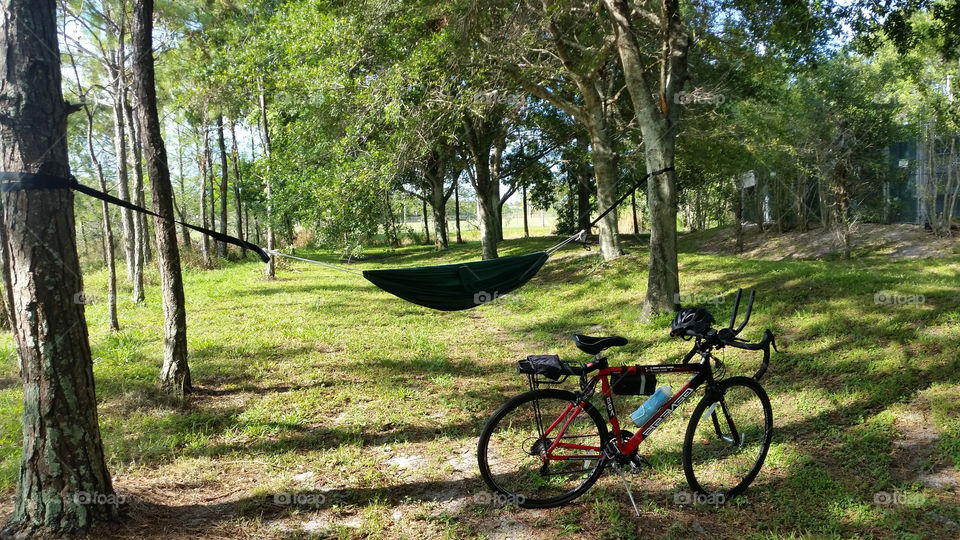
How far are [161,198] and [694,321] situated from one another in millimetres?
4215

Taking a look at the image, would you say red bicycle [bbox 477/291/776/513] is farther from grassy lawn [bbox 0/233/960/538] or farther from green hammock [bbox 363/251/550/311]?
green hammock [bbox 363/251/550/311]

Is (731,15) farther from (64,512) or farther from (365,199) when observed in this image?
(64,512)

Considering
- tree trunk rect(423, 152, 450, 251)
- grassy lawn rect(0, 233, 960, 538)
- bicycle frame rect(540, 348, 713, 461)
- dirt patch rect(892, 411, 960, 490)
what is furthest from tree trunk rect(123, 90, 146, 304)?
tree trunk rect(423, 152, 450, 251)

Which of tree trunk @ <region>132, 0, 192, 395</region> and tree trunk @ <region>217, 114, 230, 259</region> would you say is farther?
tree trunk @ <region>217, 114, 230, 259</region>

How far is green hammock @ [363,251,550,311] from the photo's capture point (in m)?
4.09

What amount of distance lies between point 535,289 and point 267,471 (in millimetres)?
7093

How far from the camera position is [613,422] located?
8.99 feet

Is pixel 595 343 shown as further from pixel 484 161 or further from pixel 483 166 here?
pixel 484 161

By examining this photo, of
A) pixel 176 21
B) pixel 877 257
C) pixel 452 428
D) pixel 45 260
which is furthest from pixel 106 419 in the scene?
pixel 877 257

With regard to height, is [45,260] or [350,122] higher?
[350,122]

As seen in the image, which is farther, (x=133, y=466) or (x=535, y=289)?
(x=535, y=289)

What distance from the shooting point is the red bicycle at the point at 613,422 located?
2676 millimetres

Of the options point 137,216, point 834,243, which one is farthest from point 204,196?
point 834,243

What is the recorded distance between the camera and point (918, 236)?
13133 millimetres
